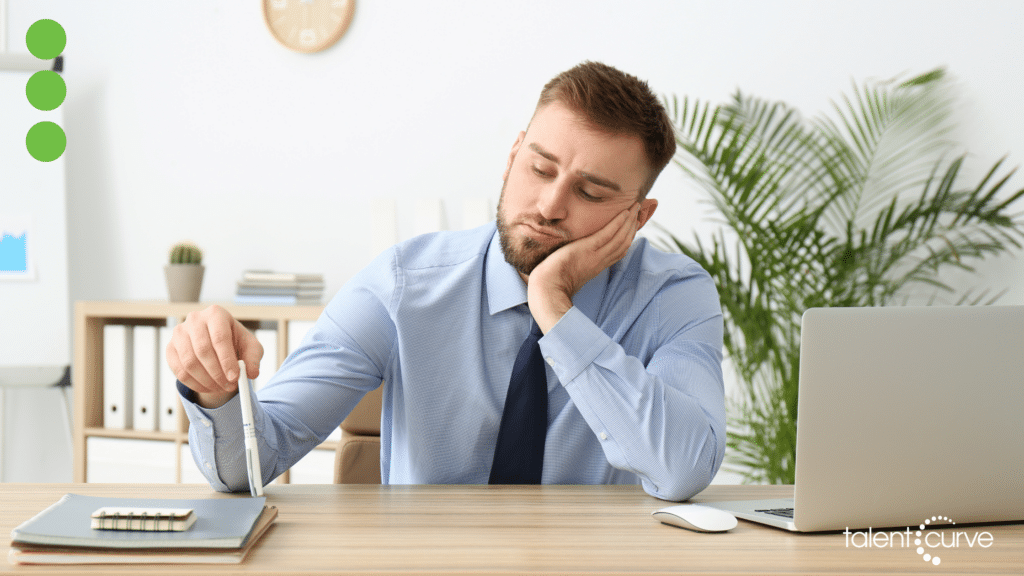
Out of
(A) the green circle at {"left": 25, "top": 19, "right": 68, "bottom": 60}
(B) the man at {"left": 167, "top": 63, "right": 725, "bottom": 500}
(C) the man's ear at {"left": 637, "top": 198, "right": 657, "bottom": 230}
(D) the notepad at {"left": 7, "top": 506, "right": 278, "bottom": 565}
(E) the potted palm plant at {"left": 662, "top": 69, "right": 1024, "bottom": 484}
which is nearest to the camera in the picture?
(D) the notepad at {"left": 7, "top": 506, "right": 278, "bottom": 565}

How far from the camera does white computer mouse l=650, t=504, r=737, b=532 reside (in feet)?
2.98

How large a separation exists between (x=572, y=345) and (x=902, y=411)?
1.40ft

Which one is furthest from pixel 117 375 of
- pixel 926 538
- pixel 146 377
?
pixel 926 538

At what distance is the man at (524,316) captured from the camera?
1.27 meters

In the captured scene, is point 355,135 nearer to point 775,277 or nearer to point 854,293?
point 775,277

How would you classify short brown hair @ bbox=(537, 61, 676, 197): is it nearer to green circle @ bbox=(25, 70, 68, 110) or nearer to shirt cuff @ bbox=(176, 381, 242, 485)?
shirt cuff @ bbox=(176, 381, 242, 485)

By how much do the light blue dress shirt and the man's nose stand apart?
0.38 ft

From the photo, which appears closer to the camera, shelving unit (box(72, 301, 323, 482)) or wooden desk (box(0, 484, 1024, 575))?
wooden desk (box(0, 484, 1024, 575))

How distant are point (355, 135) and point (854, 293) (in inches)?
70.1

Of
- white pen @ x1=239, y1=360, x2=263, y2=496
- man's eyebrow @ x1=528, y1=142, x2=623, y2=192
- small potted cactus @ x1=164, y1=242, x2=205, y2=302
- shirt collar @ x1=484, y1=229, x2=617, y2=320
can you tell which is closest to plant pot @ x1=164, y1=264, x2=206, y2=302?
small potted cactus @ x1=164, y1=242, x2=205, y2=302

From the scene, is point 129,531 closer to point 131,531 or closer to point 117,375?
point 131,531

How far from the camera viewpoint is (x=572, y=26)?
2904 millimetres

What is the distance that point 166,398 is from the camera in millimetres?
2732

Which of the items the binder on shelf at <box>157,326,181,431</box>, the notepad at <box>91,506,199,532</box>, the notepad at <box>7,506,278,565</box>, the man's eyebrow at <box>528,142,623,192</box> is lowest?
the binder on shelf at <box>157,326,181,431</box>
